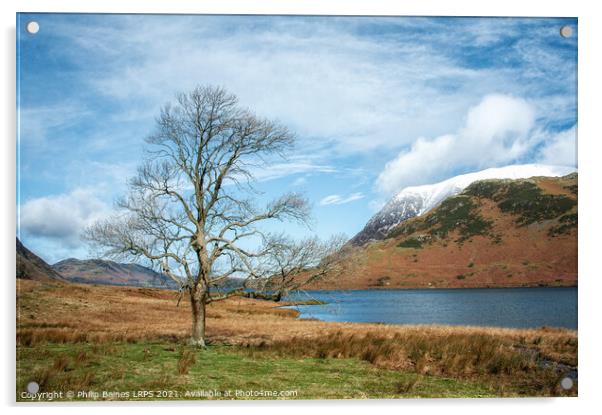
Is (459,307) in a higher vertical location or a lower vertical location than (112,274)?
lower

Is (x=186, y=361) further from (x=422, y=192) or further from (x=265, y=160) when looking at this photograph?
(x=422, y=192)

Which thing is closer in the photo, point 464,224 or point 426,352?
point 426,352

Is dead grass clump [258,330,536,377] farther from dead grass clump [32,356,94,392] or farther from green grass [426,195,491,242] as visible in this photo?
green grass [426,195,491,242]

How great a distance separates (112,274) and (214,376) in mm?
3076

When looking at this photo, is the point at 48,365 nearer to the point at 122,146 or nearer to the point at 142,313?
the point at 122,146

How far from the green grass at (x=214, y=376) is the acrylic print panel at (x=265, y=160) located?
0.12 ft

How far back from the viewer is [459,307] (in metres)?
28.3

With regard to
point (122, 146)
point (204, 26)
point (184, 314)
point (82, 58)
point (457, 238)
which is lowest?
point (184, 314)

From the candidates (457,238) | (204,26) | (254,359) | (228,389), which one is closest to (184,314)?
(254,359)

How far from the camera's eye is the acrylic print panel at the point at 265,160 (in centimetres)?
846

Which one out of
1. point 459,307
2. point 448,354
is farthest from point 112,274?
point 459,307
